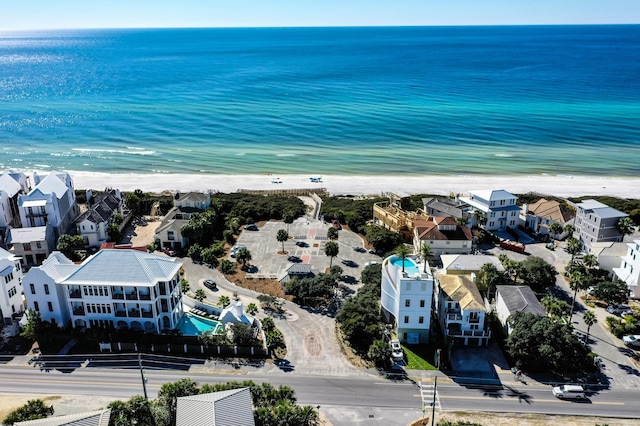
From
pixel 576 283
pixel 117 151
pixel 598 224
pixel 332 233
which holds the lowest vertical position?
pixel 576 283

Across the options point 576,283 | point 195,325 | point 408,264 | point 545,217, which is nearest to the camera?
point 408,264

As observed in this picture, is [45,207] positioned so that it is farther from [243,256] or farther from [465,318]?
[465,318]

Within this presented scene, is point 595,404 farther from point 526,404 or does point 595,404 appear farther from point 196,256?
point 196,256

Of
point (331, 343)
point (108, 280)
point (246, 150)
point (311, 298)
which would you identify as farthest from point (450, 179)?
point (108, 280)

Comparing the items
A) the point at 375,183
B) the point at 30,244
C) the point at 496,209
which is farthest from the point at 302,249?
the point at 375,183

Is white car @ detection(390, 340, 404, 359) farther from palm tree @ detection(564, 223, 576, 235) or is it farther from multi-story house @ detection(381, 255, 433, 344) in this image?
palm tree @ detection(564, 223, 576, 235)

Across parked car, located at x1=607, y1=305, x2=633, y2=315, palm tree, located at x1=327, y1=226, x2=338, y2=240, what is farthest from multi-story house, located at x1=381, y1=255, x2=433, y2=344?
palm tree, located at x1=327, y1=226, x2=338, y2=240
